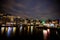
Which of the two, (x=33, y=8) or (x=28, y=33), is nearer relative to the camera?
(x=28, y=33)

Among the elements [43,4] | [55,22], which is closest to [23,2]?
[43,4]

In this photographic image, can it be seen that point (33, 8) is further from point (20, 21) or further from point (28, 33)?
point (28, 33)

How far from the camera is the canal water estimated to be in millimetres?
1571

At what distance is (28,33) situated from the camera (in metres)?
1.62

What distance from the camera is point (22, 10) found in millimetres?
1719

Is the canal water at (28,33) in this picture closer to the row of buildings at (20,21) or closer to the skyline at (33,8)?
the row of buildings at (20,21)

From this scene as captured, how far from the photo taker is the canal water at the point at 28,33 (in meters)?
1.57

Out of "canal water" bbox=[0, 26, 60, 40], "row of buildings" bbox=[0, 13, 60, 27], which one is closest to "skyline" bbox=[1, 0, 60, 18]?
"row of buildings" bbox=[0, 13, 60, 27]

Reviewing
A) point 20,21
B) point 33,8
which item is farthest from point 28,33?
point 33,8

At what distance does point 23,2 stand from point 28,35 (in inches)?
22.2

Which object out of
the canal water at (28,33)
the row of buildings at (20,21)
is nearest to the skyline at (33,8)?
the row of buildings at (20,21)

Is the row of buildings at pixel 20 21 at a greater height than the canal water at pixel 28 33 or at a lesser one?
greater

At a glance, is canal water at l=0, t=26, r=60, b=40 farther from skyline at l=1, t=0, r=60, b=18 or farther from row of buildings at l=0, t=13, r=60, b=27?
skyline at l=1, t=0, r=60, b=18

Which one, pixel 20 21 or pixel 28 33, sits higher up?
pixel 20 21
